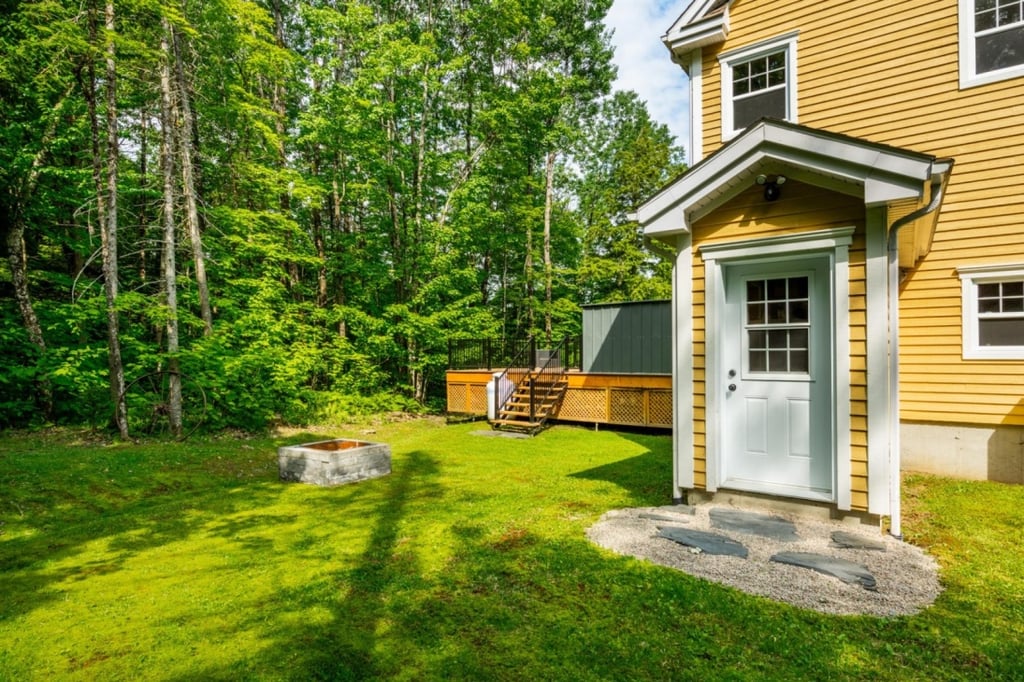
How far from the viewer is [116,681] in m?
2.31

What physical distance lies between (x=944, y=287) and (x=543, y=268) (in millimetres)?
13198

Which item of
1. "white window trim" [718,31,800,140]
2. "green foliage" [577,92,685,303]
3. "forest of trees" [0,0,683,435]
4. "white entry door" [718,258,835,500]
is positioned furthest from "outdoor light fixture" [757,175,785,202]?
"green foliage" [577,92,685,303]

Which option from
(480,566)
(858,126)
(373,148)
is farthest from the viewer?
(373,148)

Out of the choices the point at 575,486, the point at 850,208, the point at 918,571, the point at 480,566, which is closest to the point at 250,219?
the point at 575,486

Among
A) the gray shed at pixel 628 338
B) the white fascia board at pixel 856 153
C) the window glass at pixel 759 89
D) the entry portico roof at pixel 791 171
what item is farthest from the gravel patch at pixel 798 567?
the gray shed at pixel 628 338

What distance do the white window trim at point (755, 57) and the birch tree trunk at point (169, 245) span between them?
31.1ft

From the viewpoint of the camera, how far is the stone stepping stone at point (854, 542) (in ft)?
11.8

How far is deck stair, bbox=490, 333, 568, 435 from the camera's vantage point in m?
10.5

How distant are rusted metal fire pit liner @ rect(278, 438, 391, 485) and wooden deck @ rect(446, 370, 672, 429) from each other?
524 centimetres

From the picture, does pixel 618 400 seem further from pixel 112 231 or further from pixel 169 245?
pixel 112 231

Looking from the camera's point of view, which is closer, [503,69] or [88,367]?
[88,367]

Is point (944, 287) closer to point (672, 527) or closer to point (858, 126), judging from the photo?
point (858, 126)

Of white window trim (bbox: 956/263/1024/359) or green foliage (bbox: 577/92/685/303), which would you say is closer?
white window trim (bbox: 956/263/1024/359)

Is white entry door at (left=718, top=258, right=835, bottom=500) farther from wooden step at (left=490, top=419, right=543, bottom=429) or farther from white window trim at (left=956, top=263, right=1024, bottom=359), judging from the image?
wooden step at (left=490, top=419, right=543, bottom=429)
